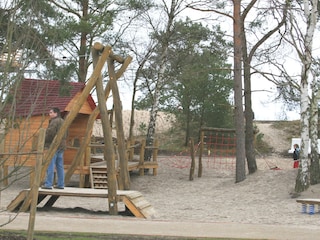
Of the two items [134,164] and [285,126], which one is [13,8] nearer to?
[134,164]

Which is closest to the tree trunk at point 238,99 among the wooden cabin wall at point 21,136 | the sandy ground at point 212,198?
the sandy ground at point 212,198

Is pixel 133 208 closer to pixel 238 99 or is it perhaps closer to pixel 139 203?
pixel 139 203

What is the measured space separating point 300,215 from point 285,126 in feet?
116

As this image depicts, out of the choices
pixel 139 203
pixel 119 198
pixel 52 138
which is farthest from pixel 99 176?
pixel 139 203

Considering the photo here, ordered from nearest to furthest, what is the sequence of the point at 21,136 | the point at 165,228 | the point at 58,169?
the point at 21,136 < the point at 165,228 < the point at 58,169

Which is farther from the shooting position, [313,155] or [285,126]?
[285,126]

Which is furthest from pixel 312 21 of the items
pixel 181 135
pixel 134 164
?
pixel 181 135

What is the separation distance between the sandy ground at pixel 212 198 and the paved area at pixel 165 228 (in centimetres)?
198

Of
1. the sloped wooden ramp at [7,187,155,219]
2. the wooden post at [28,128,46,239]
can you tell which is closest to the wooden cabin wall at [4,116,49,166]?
the wooden post at [28,128,46,239]

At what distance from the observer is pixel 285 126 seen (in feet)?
163

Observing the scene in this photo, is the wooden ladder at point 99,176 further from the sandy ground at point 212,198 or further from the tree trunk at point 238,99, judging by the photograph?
the tree trunk at point 238,99

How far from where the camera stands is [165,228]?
10.2 metres

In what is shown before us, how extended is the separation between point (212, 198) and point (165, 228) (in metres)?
10.9

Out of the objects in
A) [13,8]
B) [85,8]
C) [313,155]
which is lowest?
[313,155]
